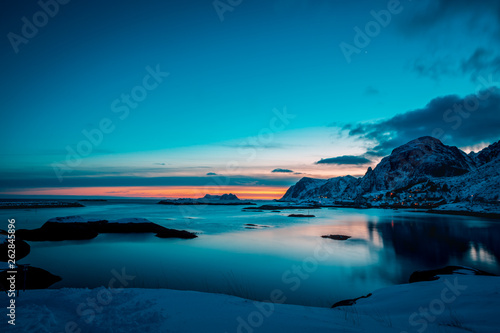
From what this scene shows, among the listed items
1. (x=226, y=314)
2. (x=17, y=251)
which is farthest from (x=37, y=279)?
(x=226, y=314)

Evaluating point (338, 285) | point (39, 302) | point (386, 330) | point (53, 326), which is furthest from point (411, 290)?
point (39, 302)

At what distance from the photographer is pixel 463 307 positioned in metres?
8.78

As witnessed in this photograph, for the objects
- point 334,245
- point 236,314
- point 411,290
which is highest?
point 236,314

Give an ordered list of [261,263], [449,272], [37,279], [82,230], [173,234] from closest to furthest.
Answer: [449,272], [37,279], [261,263], [82,230], [173,234]

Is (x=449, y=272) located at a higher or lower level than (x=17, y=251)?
higher

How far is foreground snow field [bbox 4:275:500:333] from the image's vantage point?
21.9ft

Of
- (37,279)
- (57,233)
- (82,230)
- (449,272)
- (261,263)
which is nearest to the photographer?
(449,272)

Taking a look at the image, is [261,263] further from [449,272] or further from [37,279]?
[37,279]

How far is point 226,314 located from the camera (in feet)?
25.7

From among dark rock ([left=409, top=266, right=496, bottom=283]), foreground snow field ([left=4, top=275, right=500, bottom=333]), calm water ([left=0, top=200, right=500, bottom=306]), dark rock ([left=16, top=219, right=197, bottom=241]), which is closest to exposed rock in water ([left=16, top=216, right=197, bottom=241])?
dark rock ([left=16, top=219, right=197, bottom=241])

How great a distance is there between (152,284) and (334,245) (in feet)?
74.3

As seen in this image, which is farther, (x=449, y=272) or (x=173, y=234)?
(x=173, y=234)

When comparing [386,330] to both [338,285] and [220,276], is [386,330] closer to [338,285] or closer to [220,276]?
[338,285]

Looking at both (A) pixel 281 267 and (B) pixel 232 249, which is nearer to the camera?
(A) pixel 281 267
